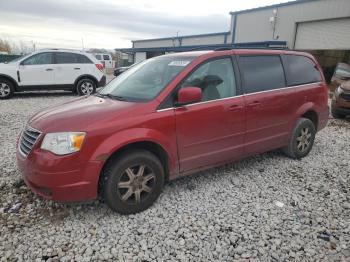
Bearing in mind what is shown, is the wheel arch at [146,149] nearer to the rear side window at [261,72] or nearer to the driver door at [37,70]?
the rear side window at [261,72]

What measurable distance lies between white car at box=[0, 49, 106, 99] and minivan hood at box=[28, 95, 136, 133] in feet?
→ 27.4

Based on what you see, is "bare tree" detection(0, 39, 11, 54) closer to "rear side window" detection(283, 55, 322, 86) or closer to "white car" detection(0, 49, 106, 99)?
"white car" detection(0, 49, 106, 99)

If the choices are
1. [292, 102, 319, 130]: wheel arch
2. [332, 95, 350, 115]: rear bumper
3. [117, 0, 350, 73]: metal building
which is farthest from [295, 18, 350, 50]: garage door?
[292, 102, 319, 130]: wheel arch

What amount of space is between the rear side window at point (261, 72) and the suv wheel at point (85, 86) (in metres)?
8.57

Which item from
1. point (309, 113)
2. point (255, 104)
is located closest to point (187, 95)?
point (255, 104)

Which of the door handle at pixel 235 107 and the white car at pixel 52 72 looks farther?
the white car at pixel 52 72

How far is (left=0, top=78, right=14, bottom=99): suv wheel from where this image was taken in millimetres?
10625

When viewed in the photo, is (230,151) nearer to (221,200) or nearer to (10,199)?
(221,200)

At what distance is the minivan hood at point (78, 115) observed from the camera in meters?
2.96

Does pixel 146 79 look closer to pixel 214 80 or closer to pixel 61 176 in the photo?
pixel 214 80

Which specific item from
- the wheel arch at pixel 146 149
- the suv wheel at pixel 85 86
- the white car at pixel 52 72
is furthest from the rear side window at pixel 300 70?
the white car at pixel 52 72

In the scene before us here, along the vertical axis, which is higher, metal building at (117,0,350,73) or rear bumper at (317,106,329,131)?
metal building at (117,0,350,73)

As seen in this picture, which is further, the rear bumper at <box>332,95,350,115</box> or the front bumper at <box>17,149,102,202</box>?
the rear bumper at <box>332,95,350,115</box>

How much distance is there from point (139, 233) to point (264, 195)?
1735 mm
